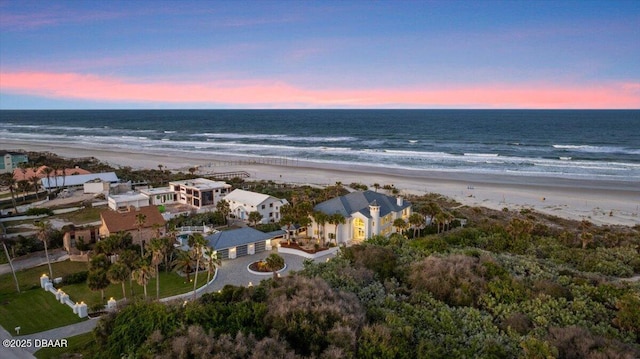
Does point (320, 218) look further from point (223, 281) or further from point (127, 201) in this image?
point (127, 201)

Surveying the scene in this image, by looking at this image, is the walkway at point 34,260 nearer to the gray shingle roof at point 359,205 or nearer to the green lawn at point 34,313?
the green lawn at point 34,313

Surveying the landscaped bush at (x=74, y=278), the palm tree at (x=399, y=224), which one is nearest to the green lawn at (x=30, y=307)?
the landscaped bush at (x=74, y=278)

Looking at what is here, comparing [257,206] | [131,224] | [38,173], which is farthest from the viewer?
[38,173]

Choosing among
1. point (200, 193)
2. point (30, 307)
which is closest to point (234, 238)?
point (30, 307)

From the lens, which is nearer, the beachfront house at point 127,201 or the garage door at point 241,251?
the garage door at point 241,251

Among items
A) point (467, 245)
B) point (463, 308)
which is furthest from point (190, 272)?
point (467, 245)

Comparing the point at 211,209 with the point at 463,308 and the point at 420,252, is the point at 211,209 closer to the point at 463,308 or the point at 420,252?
the point at 420,252

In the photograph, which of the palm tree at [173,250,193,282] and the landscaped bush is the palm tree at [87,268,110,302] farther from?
the landscaped bush
